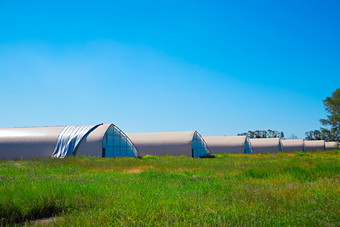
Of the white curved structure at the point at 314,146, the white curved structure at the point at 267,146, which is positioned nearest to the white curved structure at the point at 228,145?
the white curved structure at the point at 267,146

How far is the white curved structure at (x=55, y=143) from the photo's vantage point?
30577 mm

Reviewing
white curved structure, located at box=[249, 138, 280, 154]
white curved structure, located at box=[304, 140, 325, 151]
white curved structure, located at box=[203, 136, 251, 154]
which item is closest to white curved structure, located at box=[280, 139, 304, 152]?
white curved structure, located at box=[304, 140, 325, 151]

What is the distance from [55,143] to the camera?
31484mm

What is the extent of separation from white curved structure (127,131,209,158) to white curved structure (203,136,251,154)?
724cm

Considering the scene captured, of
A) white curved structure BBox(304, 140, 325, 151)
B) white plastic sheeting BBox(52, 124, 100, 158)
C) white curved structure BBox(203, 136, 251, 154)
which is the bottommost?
white curved structure BBox(304, 140, 325, 151)

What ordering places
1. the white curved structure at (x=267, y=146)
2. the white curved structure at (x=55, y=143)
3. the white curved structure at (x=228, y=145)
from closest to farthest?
the white curved structure at (x=55, y=143) < the white curved structure at (x=228, y=145) < the white curved structure at (x=267, y=146)

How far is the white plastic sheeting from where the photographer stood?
30392 mm

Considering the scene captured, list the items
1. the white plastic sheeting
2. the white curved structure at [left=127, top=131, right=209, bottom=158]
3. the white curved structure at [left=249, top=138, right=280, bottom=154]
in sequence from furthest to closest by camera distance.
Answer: the white curved structure at [left=249, top=138, right=280, bottom=154], the white curved structure at [left=127, top=131, right=209, bottom=158], the white plastic sheeting

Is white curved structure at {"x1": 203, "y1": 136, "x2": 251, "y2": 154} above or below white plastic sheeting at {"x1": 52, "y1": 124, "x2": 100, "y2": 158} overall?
below

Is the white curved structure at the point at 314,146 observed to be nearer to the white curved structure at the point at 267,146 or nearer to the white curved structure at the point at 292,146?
the white curved structure at the point at 292,146

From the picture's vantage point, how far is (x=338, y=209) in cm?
603

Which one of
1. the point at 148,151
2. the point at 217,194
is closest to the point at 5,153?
the point at 148,151

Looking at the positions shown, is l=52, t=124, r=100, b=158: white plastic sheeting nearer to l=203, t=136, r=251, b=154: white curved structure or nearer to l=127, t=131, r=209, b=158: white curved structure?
l=127, t=131, r=209, b=158: white curved structure

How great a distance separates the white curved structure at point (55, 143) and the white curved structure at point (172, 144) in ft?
25.6
